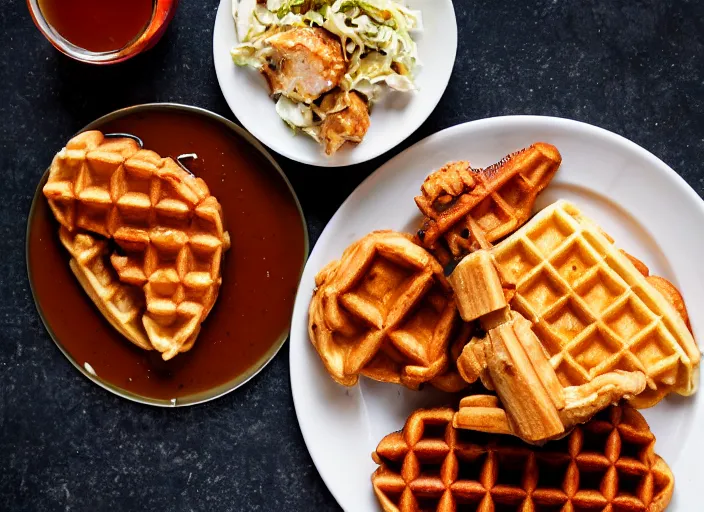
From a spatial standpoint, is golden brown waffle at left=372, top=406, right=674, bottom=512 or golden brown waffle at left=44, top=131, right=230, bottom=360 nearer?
golden brown waffle at left=372, top=406, right=674, bottom=512

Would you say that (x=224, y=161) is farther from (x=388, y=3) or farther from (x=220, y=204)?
(x=388, y=3)

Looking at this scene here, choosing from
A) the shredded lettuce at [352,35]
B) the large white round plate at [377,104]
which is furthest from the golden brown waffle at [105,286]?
the shredded lettuce at [352,35]

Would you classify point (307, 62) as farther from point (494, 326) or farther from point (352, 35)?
point (494, 326)

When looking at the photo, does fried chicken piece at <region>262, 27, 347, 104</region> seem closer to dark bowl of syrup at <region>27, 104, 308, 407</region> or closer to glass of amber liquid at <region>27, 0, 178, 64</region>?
dark bowl of syrup at <region>27, 104, 308, 407</region>

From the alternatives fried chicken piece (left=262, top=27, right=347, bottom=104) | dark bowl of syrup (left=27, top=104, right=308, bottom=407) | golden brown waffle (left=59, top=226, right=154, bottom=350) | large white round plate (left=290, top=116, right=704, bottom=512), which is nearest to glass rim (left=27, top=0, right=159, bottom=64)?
dark bowl of syrup (left=27, top=104, right=308, bottom=407)

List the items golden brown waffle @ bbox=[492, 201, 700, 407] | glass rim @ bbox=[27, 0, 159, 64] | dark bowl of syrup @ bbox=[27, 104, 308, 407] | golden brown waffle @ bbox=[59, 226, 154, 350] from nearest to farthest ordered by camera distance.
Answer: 1. golden brown waffle @ bbox=[492, 201, 700, 407]
2. glass rim @ bbox=[27, 0, 159, 64]
3. golden brown waffle @ bbox=[59, 226, 154, 350]
4. dark bowl of syrup @ bbox=[27, 104, 308, 407]

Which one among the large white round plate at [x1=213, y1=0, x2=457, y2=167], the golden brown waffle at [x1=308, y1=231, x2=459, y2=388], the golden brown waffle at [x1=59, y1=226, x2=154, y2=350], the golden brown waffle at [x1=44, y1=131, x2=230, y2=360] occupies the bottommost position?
the golden brown waffle at [x1=59, y1=226, x2=154, y2=350]

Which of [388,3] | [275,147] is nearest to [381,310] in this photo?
[275,147]
